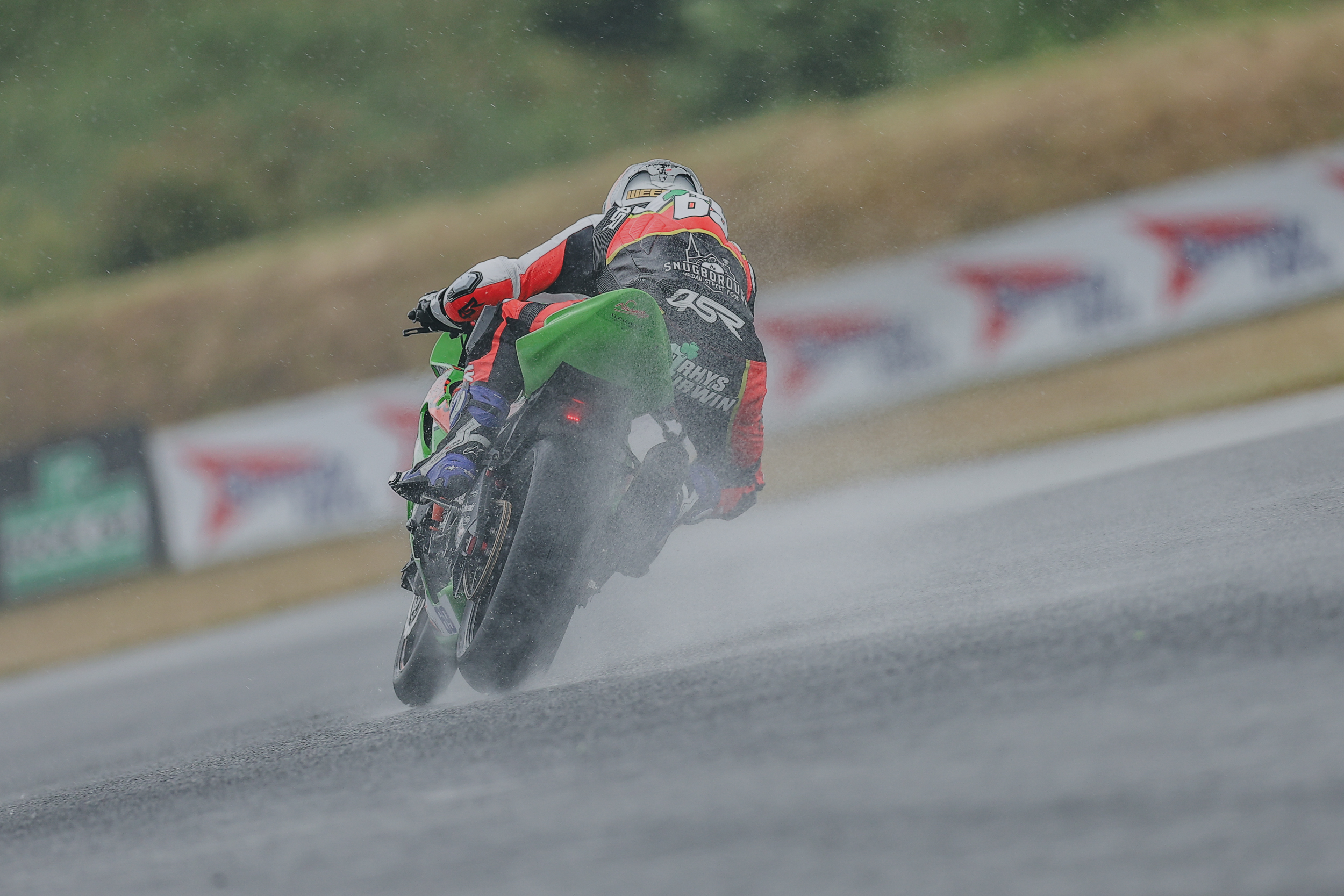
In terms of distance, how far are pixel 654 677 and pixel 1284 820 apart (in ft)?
6.76

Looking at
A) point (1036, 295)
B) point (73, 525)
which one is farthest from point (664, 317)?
point (73, 525)

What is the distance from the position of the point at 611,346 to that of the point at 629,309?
0.33ft

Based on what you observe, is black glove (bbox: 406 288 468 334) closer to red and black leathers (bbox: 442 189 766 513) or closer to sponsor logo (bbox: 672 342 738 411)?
red and black leathers (bbox: 442 189 766 513)

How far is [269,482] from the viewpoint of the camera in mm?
13156

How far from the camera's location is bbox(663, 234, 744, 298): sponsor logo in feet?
14.6

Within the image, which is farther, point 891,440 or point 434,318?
point 891,440

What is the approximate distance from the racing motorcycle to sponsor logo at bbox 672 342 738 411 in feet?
0.53

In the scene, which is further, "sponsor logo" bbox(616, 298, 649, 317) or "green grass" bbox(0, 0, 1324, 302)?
"green grass" bbox(0, 0, 1324, 302)

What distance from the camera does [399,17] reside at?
111 ft

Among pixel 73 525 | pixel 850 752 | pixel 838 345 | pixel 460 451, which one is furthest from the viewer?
pixel 73 525

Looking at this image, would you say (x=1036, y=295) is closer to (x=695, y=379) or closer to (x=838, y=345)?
(x=838, y=345)

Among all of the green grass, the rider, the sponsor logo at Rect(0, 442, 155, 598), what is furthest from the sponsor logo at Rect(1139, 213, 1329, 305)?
the green grass

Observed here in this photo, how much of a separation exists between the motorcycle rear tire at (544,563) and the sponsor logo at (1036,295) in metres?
9.19

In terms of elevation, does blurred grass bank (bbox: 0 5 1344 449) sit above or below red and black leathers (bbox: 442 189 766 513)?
below
